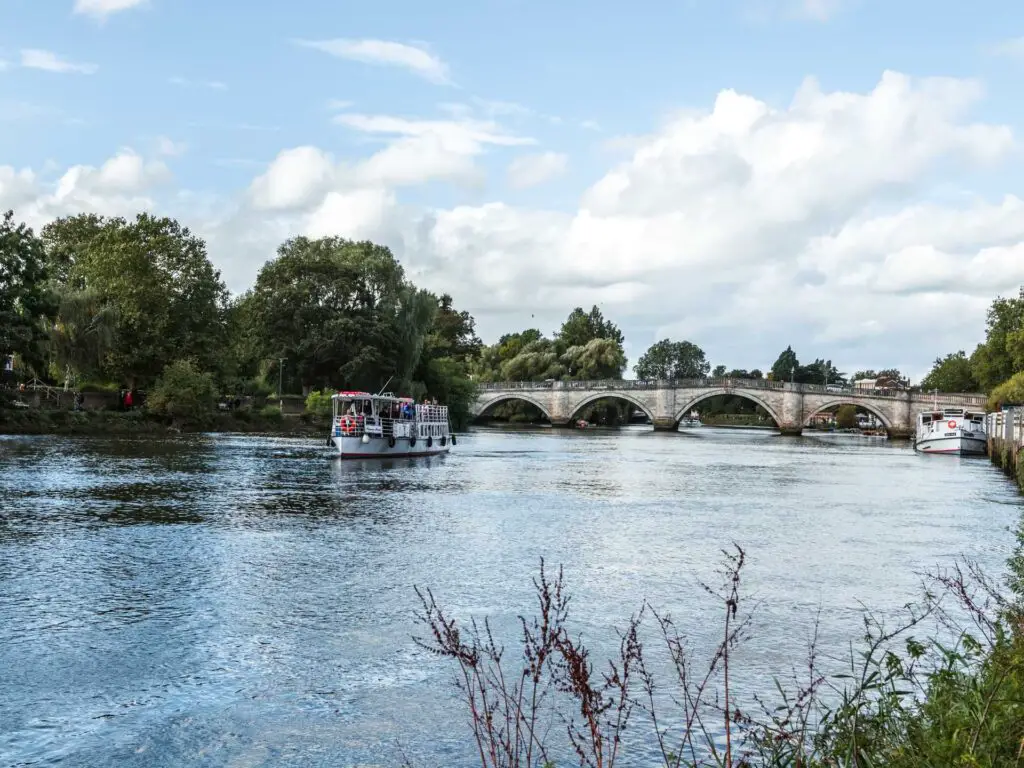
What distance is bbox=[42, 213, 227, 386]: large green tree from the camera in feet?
205

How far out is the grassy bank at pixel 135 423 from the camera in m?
53.8

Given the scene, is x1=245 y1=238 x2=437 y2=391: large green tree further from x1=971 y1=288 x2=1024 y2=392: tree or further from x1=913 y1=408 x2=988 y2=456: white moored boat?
x1=971 y1=288 x2=1024 y2=392: tree

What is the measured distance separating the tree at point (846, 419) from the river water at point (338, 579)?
371ft

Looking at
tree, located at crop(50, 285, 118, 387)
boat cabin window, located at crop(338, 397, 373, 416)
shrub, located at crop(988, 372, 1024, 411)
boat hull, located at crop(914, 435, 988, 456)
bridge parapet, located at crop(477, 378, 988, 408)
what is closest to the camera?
boat cabin window, located at crop(338, 397, 373, 416)

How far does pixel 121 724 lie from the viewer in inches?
338

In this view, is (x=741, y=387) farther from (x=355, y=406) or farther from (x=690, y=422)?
(x=355, y=406)

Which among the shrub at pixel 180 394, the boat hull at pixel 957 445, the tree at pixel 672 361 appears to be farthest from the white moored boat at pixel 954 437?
the tree at pixel 672 361

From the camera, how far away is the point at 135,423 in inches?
2398

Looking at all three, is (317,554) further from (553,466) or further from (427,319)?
(427,319)

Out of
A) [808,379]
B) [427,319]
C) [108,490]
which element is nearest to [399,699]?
[108,490]

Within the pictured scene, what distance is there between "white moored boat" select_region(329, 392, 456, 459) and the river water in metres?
8.67

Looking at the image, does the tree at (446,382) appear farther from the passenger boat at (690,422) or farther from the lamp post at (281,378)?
the passenger boat at (690,422)

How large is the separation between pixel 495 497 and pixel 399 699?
20.2 metres

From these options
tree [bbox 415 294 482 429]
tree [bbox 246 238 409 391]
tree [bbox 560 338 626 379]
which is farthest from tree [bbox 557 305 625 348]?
tree [bbox 246 238 409 391]
